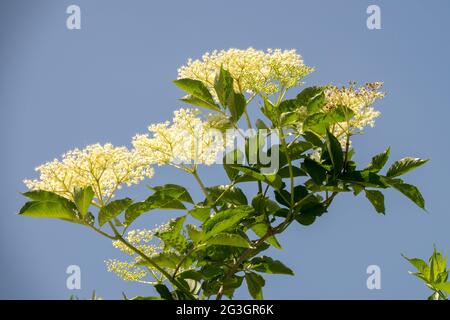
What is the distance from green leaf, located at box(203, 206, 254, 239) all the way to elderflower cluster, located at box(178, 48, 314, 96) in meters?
0.62

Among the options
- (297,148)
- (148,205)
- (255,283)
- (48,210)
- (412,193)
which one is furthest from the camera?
(255,283)

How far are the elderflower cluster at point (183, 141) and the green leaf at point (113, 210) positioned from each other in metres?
0.42

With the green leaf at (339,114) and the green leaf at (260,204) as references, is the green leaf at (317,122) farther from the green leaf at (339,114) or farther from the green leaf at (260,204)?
the green leaf at (260,204)

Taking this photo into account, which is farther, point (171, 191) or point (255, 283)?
point (255, 283)

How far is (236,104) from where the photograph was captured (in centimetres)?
287

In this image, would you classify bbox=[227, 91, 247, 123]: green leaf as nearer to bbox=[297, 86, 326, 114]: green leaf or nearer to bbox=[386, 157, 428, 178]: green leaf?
bbox=[297, 86, 326, 114]: green leaf

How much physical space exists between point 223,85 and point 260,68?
23 centimetres

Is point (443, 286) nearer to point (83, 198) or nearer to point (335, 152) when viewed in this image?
point (335, 152)

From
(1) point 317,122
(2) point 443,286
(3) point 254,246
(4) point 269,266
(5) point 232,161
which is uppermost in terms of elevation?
(1) point 317,122

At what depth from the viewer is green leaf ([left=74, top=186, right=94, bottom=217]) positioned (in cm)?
254

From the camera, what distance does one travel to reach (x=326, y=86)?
2.89 meters

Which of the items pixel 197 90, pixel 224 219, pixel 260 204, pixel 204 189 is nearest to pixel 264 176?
pixel 260 204
